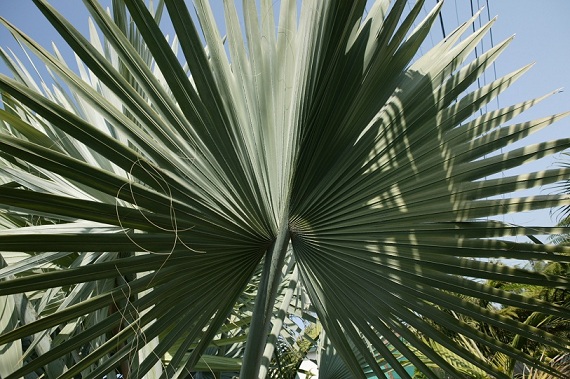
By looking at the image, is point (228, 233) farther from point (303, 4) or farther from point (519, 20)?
point (519, 20)

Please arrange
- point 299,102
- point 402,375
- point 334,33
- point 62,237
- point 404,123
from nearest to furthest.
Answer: point 62,237 < point 334,33 < point 299,102 < point 404,123 < point 402,375

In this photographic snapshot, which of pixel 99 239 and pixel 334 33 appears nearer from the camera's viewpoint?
pixel 99 239

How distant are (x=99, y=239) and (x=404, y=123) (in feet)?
3.08

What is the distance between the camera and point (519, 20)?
3.44 m

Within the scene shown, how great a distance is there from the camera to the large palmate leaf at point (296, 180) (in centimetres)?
133

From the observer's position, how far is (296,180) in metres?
1.57

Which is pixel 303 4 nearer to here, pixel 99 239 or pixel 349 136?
pixel 349 136

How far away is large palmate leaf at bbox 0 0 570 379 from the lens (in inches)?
52.4

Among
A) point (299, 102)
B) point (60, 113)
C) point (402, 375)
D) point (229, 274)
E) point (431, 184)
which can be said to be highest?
point (299, 102)

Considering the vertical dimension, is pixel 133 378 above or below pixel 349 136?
below

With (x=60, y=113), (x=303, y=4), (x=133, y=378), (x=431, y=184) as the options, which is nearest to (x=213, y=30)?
(x=303, y=4)

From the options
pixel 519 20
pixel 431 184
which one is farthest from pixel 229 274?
pixel 519 20

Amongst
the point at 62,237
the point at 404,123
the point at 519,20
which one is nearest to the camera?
the point at 62,237

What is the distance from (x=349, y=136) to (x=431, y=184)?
30cm
